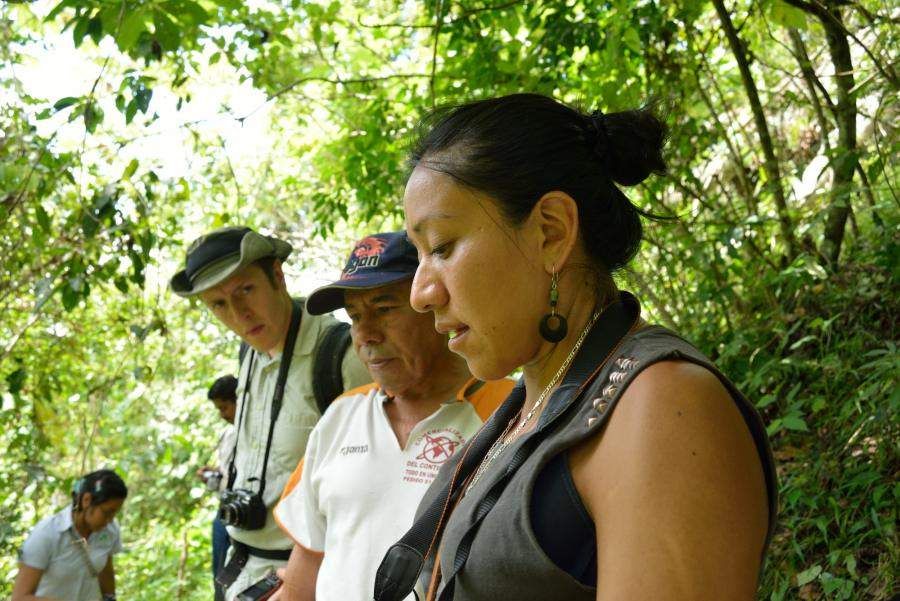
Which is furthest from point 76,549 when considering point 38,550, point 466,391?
point 466,391

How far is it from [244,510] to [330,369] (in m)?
0.53

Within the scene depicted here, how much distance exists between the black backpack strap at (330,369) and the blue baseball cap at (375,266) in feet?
1.49

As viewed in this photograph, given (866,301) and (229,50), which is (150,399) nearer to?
(229,50)

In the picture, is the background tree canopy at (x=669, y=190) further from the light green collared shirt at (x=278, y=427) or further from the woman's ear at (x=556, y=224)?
the light green collared shirt at (x=278, y=427)

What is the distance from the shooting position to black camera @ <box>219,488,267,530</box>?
2961 mm

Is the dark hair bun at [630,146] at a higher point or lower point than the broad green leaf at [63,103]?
lower

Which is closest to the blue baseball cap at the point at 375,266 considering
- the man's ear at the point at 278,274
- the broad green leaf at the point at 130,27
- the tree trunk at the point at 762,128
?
the man's ear at the point at 278,274

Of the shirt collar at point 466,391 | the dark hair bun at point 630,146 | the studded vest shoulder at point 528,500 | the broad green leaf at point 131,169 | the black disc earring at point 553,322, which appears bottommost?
the studded vest shoulder at point 528,500

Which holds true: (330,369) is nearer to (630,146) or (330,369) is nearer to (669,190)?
(630,146)

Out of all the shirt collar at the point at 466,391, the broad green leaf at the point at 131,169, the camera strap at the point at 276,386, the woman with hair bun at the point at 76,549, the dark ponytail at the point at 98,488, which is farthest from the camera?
the dark ponytail at the point at 98,488

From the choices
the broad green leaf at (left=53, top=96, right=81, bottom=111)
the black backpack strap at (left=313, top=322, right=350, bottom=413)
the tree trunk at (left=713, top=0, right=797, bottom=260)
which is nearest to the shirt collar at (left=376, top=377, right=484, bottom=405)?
the black backpack strap at (left=313, top=322, right=350, bottom=413)

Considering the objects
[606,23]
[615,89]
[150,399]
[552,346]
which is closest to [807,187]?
[615,89]

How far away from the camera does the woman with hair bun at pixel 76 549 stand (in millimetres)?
4832

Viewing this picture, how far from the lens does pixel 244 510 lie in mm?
2967
